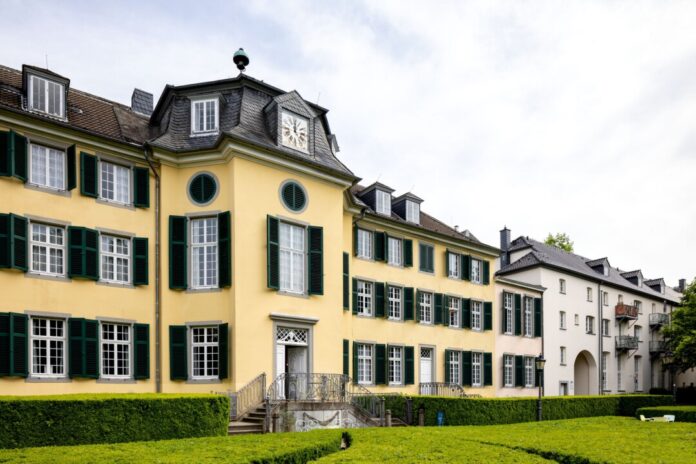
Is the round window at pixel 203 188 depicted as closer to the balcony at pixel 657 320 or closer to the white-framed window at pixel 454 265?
the white-framed window at pixel 454 265

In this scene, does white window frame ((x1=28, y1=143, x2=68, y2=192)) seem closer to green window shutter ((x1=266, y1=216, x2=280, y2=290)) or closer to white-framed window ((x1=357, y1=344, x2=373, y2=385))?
green window shutter ((x1=266, y1=216, x2=280, y2=290))

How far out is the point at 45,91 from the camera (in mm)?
18516

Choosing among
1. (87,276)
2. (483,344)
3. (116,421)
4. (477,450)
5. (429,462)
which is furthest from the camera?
(483,344)

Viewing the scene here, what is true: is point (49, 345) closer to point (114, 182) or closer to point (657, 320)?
point (114, 182)

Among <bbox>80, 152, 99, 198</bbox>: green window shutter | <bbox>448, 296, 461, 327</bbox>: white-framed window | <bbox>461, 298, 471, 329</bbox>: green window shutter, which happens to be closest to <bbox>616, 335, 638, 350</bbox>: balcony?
<bbox>461, 298, 471, 329</bbox>: green window shutter

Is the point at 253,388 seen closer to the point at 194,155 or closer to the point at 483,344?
the point at 194,155

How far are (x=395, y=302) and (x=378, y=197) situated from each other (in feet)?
15.6

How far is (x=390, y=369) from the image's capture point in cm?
2744

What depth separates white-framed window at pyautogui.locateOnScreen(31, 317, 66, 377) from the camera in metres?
17.0

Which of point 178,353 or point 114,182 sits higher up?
point 114,182

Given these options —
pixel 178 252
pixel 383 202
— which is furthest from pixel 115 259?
pixel 383 202

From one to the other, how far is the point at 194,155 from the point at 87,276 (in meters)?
5.01

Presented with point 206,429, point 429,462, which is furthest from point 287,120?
point 429,462

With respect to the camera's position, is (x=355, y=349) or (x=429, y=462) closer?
(x=429, y=462)
